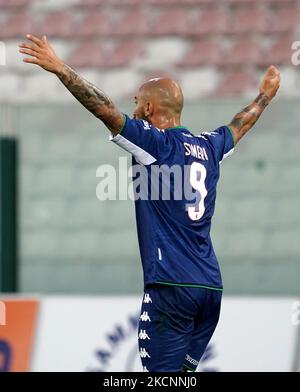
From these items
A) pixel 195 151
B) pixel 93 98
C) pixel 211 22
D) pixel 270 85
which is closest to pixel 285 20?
pixel 211 22

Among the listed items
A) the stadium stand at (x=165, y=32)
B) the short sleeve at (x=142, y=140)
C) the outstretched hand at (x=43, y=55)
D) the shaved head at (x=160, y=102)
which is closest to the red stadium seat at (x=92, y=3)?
the stadium stand at (x=165, y=32)

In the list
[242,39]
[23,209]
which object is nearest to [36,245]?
[23,209]

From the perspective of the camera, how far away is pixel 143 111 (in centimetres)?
502

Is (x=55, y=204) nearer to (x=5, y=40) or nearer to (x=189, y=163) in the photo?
(x=5, y=40)

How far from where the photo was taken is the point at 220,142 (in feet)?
17.3

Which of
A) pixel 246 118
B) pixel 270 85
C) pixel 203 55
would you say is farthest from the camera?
pixel 203 55

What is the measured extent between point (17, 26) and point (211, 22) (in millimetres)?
1666

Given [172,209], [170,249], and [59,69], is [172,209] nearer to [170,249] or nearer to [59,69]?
[170,249]

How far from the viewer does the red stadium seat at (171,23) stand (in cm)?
918

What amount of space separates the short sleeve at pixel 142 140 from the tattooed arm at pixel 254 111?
0.64 meters

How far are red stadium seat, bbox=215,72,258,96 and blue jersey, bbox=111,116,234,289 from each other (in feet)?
12.9

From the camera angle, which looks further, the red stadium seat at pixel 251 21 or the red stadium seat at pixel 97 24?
the red stadium seat at pixel 97 24

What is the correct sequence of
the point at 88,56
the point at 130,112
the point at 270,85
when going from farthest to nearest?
1. the point at 88,56
2. the point at 130,112
3. the point at 270,85

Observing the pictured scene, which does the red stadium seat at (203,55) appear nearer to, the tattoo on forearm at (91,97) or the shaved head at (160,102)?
the shaved head at (160,102)
